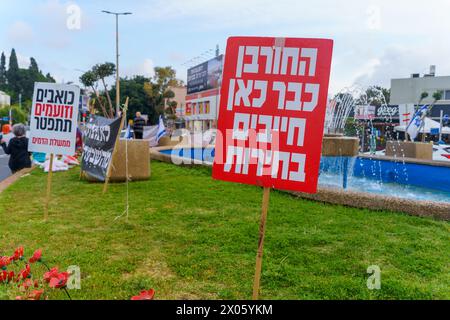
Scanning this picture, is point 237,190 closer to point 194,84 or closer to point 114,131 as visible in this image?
point 114,131

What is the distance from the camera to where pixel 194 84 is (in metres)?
55.1

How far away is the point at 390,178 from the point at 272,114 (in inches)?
380

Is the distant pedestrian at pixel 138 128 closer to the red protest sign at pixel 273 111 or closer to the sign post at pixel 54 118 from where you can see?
the sign post at pixel 54 118

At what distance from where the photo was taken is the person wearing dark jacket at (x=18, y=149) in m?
9.77

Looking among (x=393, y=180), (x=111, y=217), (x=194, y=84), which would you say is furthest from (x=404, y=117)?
(x=194, y=84)

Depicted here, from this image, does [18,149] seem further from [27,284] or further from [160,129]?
[27,284]

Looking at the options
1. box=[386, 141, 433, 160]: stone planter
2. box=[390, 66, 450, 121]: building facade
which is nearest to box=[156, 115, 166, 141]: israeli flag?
box=[386, 141, 433, 160]: stone planter

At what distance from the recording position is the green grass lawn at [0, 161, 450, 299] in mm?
3492

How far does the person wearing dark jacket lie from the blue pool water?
14.1 feet

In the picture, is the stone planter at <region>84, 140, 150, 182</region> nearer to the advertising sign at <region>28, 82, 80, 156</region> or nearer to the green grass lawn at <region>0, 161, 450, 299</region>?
the green grass lawn at <region>0, 161, 450, 299</region>

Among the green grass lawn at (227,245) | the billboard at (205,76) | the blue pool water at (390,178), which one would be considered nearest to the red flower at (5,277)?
the green grass lawn at (227,245)

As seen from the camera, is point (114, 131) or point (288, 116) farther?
point (114, 131)

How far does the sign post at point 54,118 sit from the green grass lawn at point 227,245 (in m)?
1.03
